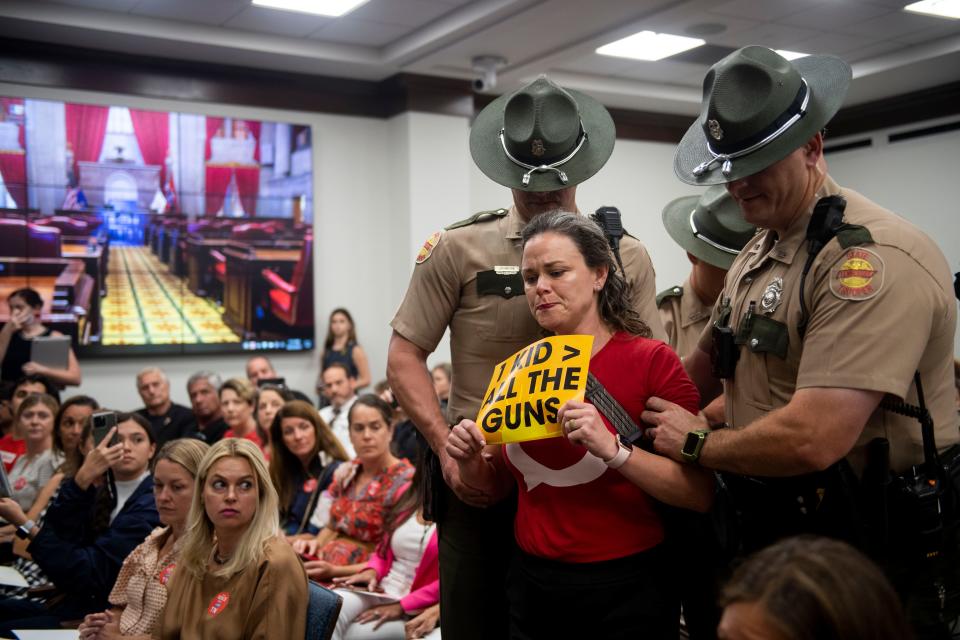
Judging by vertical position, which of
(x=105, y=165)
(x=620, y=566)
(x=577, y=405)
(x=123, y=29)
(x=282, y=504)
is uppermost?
(x=123, y=29)

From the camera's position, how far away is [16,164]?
6711 millimetres

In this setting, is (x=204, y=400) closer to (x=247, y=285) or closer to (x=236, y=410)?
(x=236, y=410)

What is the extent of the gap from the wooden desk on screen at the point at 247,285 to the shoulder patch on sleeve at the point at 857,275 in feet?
21.1

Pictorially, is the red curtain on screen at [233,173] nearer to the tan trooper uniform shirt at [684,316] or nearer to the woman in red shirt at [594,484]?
the tan trooper uniform shirt at [684,316]

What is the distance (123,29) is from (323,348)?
9.62 feet

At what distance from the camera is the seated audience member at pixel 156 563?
2809mm

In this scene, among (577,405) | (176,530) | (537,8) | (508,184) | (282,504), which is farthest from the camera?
(537,8)

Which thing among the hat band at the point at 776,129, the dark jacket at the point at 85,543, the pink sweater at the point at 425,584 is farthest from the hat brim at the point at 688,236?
the dark jacket at the point at 85,543

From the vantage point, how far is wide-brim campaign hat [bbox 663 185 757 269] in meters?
2.80

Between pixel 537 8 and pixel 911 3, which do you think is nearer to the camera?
pixel 537 8

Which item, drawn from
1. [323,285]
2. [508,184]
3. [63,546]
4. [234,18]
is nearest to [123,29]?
[234,18]

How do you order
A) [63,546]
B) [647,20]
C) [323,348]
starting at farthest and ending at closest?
[323,348], [647,20], [63,546]

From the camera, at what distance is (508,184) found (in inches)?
81.0

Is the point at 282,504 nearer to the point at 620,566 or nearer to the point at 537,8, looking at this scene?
the point at 620,566
